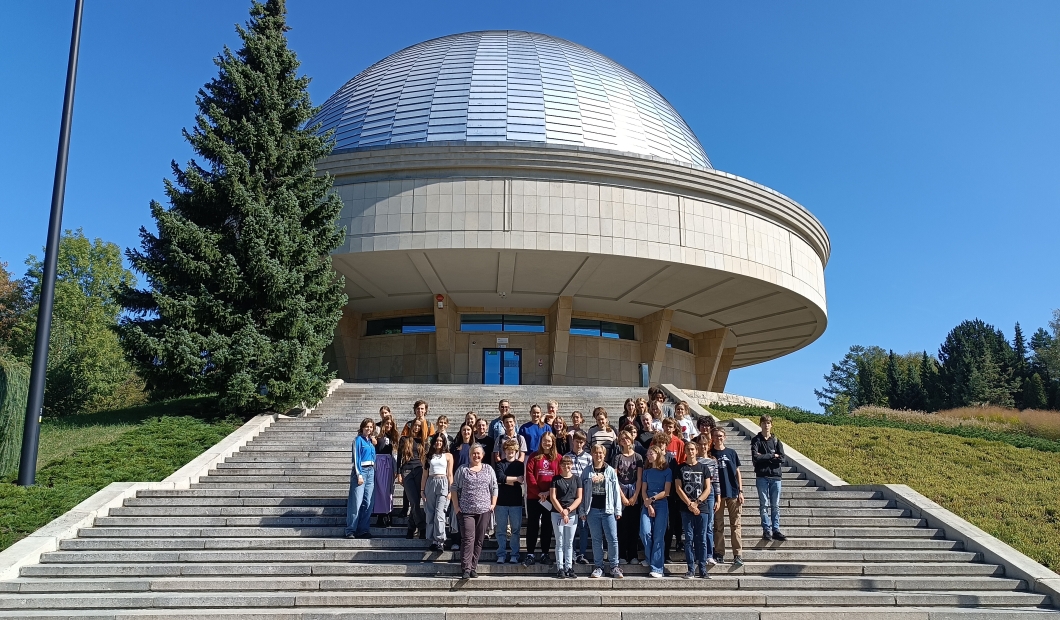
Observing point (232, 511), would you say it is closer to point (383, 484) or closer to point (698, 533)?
point (383, 484)

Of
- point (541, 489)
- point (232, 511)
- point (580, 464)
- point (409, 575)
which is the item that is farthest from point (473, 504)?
point (232, 511)

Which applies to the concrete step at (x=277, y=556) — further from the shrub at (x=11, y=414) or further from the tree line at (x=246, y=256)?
the tree line at (x=246, y=256)

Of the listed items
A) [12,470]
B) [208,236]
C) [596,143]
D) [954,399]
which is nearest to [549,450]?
[12,470]

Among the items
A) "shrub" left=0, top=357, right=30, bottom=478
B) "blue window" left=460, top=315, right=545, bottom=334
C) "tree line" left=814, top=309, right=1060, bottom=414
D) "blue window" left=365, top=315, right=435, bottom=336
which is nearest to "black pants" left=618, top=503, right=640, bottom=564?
"shrub" left=0, top=357, right=30, bottom=478

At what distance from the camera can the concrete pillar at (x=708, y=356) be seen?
102ft

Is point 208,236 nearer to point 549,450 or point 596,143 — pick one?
point 549,450

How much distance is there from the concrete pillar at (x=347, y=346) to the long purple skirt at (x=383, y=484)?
61.6 feet

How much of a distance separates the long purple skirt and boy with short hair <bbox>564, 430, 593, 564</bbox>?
227cm

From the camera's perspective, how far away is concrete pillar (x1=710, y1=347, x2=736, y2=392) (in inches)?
1351

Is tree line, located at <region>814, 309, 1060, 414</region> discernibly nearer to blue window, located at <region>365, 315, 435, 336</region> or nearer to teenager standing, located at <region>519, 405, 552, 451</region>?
blue window, located at <region>365, 315, 435, 336</region>

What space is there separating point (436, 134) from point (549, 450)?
1849 cm

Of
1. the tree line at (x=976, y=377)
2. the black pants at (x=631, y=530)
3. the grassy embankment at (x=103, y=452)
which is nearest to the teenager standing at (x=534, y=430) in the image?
the black pants at (x=631, y=530)

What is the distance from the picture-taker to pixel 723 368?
114ft

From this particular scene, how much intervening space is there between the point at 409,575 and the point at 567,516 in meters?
1.78
